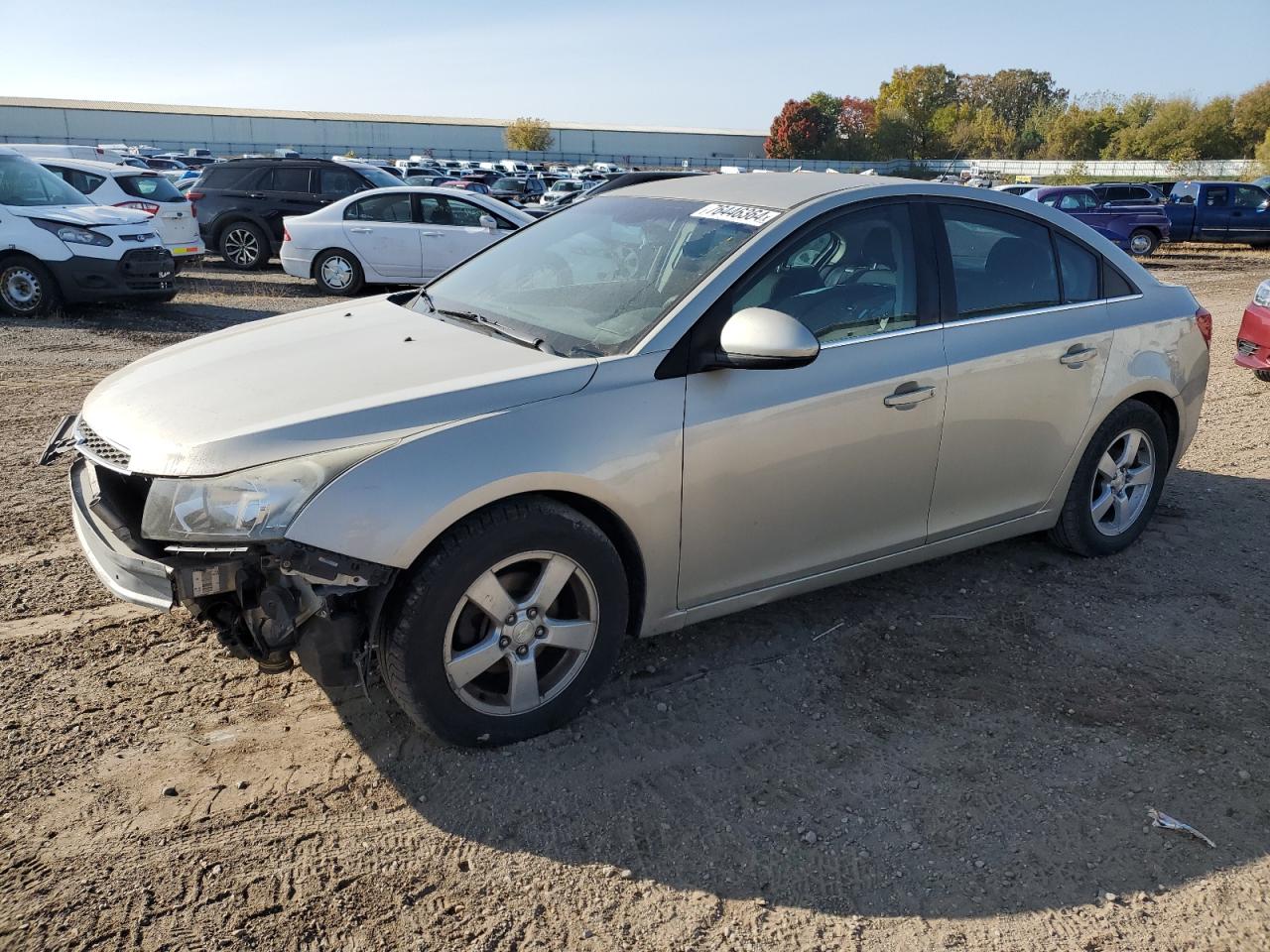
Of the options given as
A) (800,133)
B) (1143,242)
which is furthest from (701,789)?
(800,133)

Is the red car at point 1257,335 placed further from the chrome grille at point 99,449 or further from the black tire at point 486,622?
the chrome grille at point 99,449

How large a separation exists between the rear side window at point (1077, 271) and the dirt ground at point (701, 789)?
136cm

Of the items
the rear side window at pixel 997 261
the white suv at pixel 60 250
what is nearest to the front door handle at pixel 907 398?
the rear side window at pixel 997 261

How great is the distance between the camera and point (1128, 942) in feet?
8.44

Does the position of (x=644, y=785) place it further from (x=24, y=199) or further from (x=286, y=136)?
(x=286, y=136)

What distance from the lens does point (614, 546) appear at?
333cm

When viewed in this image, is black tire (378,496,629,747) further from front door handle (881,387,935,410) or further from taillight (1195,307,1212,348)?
taillight (1195,307,1212,348)

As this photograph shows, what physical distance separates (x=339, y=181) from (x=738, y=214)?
14.4m

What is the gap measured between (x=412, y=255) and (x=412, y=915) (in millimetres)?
12397

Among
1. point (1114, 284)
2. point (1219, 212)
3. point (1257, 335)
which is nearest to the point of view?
point (1114, 284)

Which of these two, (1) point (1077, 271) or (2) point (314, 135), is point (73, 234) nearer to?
(1) point (1077, 271)

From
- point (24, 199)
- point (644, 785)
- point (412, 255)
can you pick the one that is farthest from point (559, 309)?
point (412, 255)

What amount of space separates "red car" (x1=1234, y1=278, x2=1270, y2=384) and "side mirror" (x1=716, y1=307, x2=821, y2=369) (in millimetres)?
7085

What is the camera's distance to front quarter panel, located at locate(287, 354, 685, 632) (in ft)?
9.20
